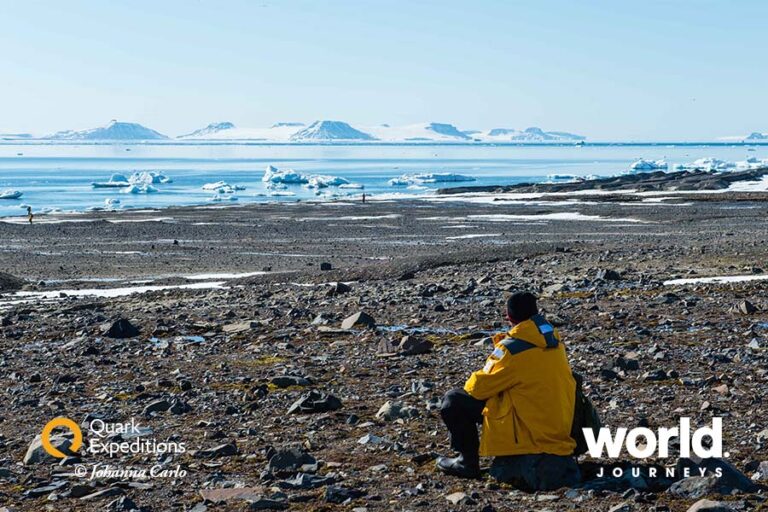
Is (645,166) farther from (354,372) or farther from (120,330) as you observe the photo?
(354,372)

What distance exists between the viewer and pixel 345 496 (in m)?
7.02

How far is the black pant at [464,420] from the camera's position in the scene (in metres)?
7.18

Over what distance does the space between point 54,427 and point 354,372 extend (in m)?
3.25

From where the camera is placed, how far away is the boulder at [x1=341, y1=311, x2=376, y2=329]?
14422 millimetres

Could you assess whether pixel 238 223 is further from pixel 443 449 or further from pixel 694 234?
pixel 443 449

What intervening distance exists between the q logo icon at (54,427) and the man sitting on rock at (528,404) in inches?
136

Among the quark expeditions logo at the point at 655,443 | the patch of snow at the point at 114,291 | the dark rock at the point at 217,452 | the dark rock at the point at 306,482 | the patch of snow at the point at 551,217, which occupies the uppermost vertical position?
the quark expeditions logo at the point at 655,443

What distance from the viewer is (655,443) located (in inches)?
310

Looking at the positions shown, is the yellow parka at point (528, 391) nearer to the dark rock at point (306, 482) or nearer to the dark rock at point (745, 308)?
the dark rock at point (306, 482)

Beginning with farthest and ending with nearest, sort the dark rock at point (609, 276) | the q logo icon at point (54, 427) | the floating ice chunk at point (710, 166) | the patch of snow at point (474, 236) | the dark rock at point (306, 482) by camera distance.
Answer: the floating ice chunk at point (710, 166), the patch of snow at point (474, 236), the dark rock at point (609, 276), the q logo icon at point (54, 427), the dark rock at point (306, 482)

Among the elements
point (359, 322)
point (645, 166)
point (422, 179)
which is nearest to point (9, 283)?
point (359, 322)

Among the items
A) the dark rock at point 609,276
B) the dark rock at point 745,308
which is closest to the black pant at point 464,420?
the dark rock at point 745,308

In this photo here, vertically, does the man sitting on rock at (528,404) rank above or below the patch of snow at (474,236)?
above

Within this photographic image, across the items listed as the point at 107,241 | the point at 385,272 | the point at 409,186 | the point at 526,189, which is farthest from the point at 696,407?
the point at 409,186
